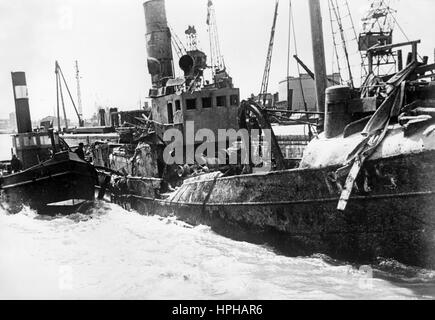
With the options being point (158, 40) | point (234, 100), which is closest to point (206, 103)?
point (234, 100)

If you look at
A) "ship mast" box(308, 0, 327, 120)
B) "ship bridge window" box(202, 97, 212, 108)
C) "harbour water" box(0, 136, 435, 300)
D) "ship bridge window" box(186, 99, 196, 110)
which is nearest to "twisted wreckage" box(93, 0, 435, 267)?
"harbour water" box(0, 136, 435, 300)

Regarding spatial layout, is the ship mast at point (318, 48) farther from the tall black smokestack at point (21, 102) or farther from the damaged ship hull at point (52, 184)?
the tall black smokestack at point (21, 102)

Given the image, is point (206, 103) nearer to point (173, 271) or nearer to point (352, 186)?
point (173, 271)

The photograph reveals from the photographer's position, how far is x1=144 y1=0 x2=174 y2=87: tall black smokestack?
50.9ft

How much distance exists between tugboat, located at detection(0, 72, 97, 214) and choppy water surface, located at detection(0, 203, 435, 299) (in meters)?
2.64

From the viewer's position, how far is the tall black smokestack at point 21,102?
14.6 meters

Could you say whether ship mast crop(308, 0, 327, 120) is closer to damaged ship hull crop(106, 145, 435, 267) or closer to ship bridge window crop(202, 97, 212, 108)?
damaged ship hull crop(106, 145, 435, 267)

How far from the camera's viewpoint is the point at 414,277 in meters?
5.75

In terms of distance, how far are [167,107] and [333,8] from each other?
9.19 meters

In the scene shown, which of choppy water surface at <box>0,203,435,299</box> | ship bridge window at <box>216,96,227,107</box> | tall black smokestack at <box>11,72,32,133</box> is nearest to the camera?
choppy water surface at <box>0,203,435,299</box>

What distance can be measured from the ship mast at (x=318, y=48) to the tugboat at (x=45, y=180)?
839cm

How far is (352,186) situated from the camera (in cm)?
593

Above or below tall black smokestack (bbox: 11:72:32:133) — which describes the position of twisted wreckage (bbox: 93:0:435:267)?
below
